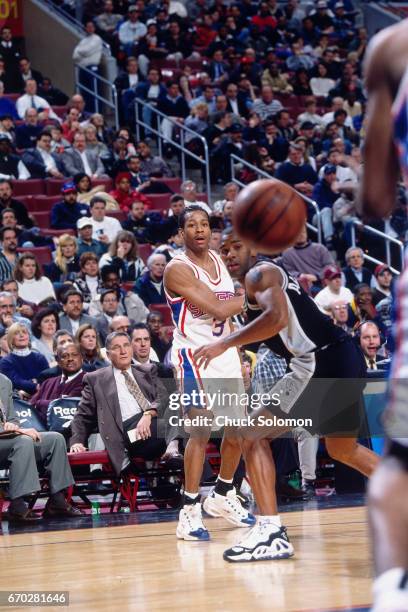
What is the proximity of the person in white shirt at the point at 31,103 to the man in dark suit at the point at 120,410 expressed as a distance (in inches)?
279

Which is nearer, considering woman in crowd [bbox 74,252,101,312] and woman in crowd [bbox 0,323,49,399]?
A: woman in crowd [bbox 0,323,49,399]

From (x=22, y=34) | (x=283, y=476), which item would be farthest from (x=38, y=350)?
(x=22, y=34)

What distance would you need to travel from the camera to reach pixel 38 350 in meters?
10.1

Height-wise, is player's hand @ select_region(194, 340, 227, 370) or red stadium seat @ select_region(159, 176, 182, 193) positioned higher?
player's hand @ select_region(194, 340, 227, 370)

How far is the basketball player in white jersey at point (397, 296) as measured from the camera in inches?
92.0

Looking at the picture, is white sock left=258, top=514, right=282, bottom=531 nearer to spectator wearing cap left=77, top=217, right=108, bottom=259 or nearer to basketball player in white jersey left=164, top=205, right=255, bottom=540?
basketball player in white jersey left=164, top=205, right=255, bottom=540

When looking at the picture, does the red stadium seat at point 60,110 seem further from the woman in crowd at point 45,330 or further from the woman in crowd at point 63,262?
the woman in crowd at point 45,330

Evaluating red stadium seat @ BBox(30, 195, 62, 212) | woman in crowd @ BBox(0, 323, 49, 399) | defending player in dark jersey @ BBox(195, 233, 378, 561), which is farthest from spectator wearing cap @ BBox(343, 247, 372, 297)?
defending player in dark jersey @ BBox(195, 233, 378, 561)

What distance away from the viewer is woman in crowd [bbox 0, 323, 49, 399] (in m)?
9.49

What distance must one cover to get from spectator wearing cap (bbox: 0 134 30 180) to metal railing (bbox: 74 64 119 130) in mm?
2776

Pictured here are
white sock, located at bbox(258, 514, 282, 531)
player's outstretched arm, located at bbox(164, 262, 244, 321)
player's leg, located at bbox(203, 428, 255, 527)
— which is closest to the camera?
white sock, located at bbox(258, 514, 282, 531)

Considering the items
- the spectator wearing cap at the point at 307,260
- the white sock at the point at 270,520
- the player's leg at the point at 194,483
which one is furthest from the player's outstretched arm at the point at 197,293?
the spectator wearing cap at the point at 307,260

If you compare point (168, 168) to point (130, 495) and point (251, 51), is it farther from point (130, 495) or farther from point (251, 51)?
point (130, 495)

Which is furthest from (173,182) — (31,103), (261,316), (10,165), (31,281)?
(261,316)
